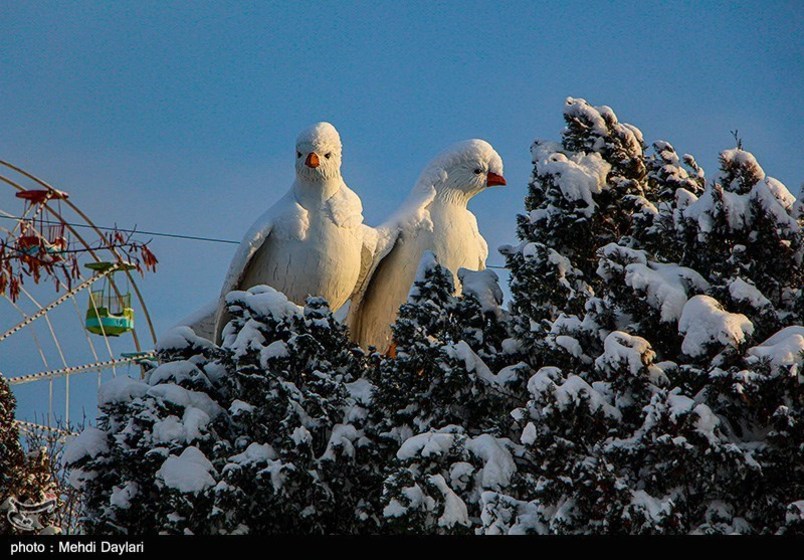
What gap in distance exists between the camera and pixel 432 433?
8.13 m

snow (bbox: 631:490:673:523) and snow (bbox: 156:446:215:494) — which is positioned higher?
snow (bbox: 156:446:215:494)

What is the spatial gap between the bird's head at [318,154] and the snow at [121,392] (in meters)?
3.04

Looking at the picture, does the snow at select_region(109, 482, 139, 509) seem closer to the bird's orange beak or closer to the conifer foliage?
the conifer foliage

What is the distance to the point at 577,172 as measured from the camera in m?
9.33

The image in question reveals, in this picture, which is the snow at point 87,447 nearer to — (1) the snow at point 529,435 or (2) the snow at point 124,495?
(2) the snow at point 124,495

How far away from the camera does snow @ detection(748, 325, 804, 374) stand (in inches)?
264

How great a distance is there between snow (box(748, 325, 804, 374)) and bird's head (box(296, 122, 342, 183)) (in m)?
5.89

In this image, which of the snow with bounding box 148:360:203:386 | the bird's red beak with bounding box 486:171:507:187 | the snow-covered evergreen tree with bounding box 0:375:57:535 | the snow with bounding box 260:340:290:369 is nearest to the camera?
the snow with bounding box 260:340:290:369

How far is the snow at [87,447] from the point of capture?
9.70 m

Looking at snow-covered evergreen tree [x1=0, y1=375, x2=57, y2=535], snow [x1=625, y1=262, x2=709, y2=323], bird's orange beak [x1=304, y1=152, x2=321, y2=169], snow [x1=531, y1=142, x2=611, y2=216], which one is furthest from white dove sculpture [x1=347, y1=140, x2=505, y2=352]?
snow [x1=625, y1=262, x2=709, y2=323]

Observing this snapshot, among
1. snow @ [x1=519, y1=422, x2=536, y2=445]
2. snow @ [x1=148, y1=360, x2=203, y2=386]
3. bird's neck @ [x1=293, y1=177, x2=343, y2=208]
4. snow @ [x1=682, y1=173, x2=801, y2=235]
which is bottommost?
snow @ [x1=519, y1=422, x2=536, y2=445]

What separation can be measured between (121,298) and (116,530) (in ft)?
40.4

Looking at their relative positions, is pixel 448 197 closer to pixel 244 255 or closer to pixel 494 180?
pixel 494 180

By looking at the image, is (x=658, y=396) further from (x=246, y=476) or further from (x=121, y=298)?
(x=121, y=298)
